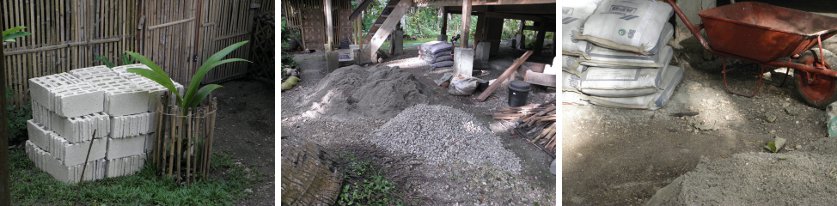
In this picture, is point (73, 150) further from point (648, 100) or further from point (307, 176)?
point (648, 100)

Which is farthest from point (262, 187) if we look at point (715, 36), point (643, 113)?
point (715, 36)

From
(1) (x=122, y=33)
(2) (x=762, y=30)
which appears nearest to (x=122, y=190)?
(1) (x=122, y=33)

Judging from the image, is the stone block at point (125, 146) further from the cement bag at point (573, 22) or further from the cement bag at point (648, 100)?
the cement bag at point (648, 100)

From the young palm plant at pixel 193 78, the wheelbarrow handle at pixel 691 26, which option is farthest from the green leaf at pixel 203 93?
the wheelbarrow handle at pixel 691 26

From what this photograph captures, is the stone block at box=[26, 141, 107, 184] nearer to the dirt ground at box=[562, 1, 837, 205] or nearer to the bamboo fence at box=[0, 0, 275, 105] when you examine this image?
the bamboo fence at box=[0, 0, 275, 105]

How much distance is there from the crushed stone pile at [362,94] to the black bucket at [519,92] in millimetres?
316

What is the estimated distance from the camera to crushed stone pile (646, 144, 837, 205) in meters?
3.04

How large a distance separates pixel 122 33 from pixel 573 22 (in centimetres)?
307

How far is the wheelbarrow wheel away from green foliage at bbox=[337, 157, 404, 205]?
11.7 feet

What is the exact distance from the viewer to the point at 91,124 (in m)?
3.76

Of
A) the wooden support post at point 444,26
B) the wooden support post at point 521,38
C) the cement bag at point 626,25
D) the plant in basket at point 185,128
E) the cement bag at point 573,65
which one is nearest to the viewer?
the wooden support post at point 444,26

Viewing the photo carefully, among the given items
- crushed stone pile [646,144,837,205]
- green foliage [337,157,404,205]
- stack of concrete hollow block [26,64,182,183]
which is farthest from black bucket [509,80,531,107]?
stack of concrete hollow block [26,64,182,183]

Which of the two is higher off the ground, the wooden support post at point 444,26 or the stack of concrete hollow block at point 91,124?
the wooden support post at point 444,26

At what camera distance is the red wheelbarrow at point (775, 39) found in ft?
14.5
